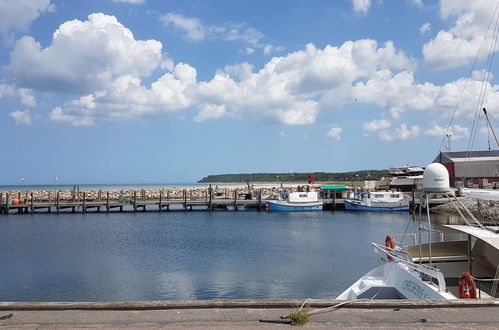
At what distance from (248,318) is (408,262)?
7.69 meters

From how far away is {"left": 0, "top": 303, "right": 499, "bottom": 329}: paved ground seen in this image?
7262 mm

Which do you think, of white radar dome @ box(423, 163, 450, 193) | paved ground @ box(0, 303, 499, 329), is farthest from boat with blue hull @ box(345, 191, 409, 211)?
paved ground @ box(0, 303, 499, 329)

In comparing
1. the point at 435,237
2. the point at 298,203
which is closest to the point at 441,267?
the point at 435,237

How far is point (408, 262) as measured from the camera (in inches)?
531

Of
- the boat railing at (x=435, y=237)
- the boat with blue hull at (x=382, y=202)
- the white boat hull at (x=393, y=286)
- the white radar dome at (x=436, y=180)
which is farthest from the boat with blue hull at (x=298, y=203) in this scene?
the white radar dome at (x=436, y=180)

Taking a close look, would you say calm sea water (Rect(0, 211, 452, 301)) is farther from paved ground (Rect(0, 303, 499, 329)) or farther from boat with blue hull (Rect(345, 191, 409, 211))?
boat with blue hull (Rect(345, 191, 409, 211))

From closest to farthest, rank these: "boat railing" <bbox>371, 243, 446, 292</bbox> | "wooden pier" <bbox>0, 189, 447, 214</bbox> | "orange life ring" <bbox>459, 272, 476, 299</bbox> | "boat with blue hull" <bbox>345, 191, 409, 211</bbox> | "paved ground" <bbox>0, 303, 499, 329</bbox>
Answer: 1. "paved ground" <bbox>0, 303, 499, 329</bbox>
2. "orange life ring" <bbox>459, 272, 476, 299</bbox>
3. "boat railing" <bbox>371, 243, 446, 292</bbox>
4. "boat with blue hull" <bbox>345, 191, 409, 211</bbox>
5. "wooden pier" <bbox>0, 189, 447, 214</bbox>

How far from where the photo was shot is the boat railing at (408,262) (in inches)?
448

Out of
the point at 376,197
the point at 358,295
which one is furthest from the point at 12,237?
the point at 376,197

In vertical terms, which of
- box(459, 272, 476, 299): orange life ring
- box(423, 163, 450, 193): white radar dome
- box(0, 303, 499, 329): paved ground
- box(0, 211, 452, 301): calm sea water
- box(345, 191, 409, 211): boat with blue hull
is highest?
box(423, 163, 450, 193): white radar dome

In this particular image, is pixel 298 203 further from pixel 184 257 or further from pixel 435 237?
pixel 435 237

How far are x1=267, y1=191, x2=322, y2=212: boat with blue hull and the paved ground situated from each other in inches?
2232

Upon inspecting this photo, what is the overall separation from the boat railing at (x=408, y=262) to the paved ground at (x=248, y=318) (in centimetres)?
343

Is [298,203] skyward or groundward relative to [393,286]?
groundward
